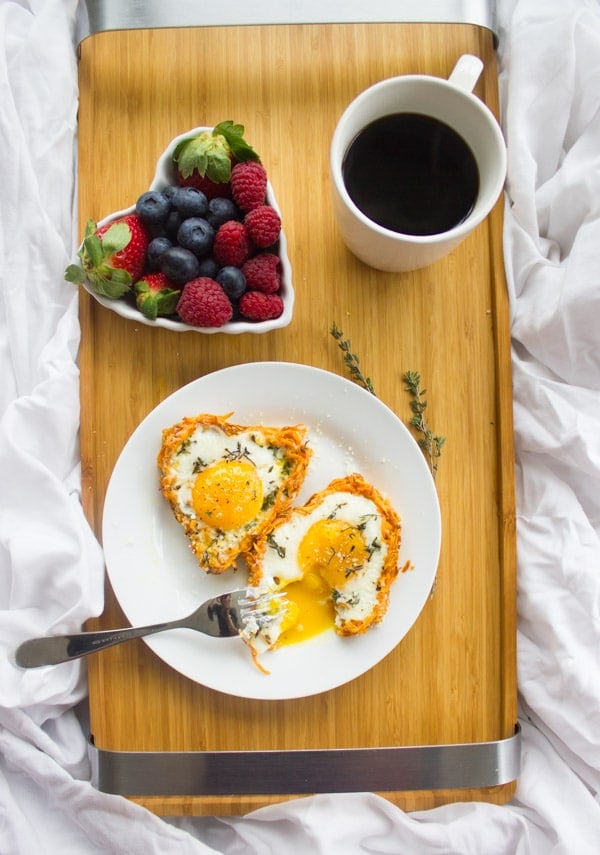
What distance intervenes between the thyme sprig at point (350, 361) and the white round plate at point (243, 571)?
0.06 metres

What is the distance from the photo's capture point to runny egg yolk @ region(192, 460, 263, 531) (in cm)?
168

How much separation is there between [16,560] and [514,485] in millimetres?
1150

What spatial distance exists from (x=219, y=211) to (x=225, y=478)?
56cm

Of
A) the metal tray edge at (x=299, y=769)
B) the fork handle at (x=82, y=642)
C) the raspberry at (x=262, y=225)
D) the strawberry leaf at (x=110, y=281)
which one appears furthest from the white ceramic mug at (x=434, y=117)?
the metal tray edge at (x=299, y=769)

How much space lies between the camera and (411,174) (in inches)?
64.2

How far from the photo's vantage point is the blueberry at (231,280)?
5.35 ft

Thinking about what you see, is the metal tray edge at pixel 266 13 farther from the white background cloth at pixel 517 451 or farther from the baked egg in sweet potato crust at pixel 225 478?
the baked egg in sweet potato crust at pixel 225 478

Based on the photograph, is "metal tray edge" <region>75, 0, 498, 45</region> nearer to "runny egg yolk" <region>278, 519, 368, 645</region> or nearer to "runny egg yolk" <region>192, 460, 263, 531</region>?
"runny egg yolk" <region>192, 460, 263, 531</region>

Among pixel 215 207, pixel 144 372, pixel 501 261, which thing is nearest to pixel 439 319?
pixel 501 261

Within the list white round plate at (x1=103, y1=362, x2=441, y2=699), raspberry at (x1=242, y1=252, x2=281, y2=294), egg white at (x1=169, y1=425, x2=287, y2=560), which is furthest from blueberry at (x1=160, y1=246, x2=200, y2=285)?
egg white at (x1=169, y1=425, x2=287, y2=560)

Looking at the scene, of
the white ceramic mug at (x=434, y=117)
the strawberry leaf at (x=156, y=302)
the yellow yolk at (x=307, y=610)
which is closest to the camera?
the white ceramic mug at (x=434, y=117)

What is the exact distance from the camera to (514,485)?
1.83 meters

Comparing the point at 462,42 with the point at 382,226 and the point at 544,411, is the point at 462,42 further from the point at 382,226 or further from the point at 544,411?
the point at 544,411

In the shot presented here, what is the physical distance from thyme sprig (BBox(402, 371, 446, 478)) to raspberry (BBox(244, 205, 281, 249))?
1.48 feet
